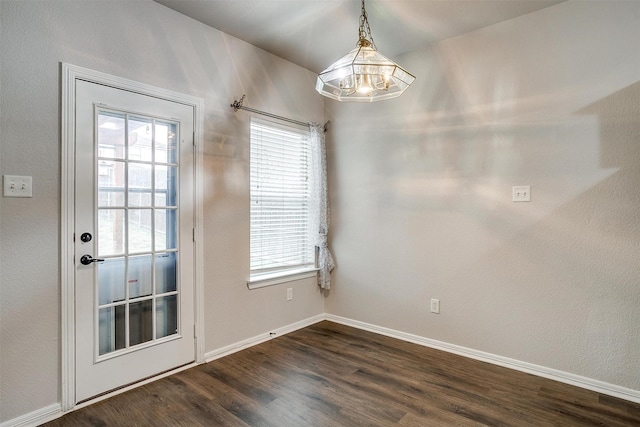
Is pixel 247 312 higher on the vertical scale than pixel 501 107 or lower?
lower

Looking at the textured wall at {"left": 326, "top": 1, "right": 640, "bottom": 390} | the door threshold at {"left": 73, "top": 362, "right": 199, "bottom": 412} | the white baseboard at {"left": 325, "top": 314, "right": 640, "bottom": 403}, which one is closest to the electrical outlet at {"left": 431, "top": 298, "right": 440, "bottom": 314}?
the textured wall at {"left": 326, "top": 1, "right": 640, "bottom": 390}

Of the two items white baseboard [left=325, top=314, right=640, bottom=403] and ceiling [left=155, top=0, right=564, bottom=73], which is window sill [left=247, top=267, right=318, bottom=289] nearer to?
white baseboard [left=325, top=314, right=640, bottom=403]

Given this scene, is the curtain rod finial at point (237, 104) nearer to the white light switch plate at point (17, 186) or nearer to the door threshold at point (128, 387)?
the white light switch plate at point (17, 186)

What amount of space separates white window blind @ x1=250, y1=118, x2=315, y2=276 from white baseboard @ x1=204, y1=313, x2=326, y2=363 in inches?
22.9

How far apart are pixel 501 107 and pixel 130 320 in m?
3.23

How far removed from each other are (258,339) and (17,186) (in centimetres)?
214

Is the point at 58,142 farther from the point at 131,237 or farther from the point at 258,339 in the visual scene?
the point at 258,339

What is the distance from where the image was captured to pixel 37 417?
1.99m

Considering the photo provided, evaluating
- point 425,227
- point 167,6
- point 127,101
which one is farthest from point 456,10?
point 127,101

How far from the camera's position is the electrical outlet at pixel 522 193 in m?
2.64

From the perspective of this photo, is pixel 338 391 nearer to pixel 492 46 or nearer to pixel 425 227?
pixel 425 227

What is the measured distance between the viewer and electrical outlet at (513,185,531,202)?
2641 millimetres

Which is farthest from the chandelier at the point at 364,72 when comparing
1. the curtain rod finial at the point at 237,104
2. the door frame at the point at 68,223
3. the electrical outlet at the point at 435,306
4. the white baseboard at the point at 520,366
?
the white baseboard at the point at 520,366

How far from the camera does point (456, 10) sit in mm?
2584
